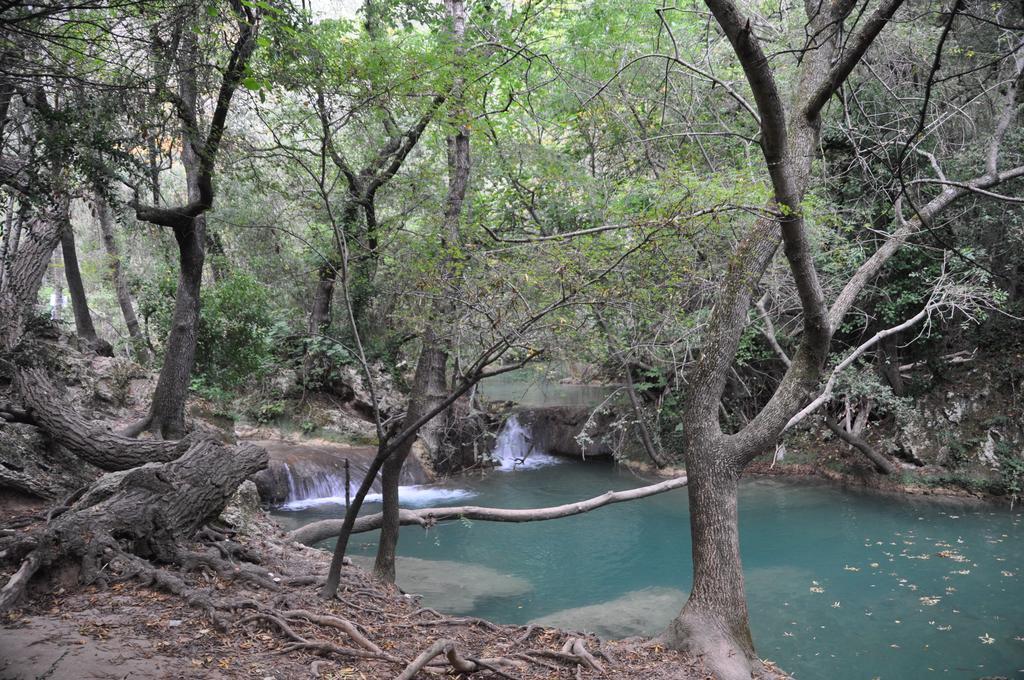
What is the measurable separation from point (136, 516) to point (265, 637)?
1.63 metres

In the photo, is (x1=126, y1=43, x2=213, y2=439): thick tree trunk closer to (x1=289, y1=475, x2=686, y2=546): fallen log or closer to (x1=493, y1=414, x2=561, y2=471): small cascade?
(x1=289, y1=475, x2=686, y2=546): fallen log

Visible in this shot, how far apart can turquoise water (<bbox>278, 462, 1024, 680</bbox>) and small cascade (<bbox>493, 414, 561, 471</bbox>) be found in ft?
7.55

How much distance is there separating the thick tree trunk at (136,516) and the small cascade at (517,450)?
1112 cm

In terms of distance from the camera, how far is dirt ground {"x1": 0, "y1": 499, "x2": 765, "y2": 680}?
145 inches

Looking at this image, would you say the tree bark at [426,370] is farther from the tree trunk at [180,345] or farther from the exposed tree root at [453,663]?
the tree trunk at [180,345]

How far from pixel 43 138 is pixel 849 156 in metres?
12.6

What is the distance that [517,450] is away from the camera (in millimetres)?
17891

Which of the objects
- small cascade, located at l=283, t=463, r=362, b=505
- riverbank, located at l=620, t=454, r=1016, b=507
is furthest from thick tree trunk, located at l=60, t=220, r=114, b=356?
riverbank, located at l=620, t=454, r=1016, b=507

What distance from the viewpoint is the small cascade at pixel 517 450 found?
56.5ft

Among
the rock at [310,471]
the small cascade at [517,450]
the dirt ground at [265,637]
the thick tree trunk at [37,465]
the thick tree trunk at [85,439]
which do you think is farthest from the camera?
the small cascade at [517,450]

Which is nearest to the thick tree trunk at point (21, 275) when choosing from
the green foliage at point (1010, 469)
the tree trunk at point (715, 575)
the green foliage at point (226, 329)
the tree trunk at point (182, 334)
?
the tree trunk at point (182, 334)

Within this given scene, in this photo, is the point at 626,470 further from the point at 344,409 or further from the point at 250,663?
the point at 250,663

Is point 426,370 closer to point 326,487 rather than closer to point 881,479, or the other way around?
point 326,487

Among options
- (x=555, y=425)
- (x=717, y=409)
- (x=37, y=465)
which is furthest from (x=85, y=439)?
(x=555, y=425)
